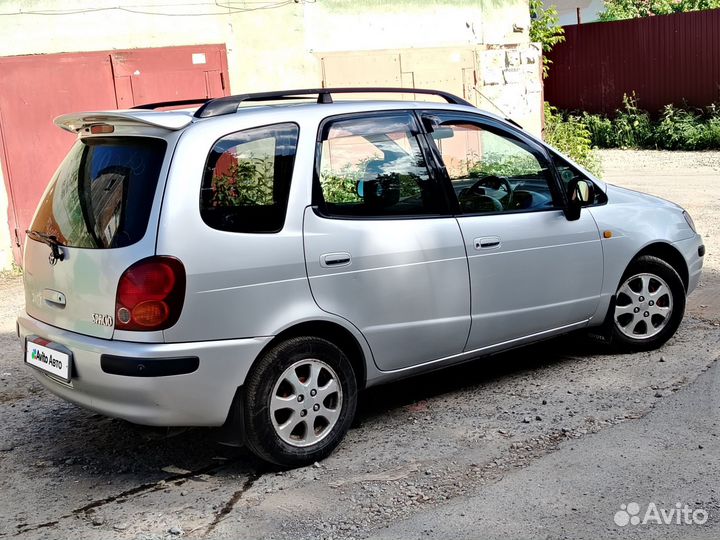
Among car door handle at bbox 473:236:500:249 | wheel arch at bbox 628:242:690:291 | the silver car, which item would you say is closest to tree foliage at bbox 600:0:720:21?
wheel arch at bbox 628:242:690:291

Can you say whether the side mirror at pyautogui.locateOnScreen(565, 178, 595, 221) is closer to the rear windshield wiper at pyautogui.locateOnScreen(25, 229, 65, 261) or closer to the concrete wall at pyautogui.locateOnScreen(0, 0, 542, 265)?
the rear windshield wiper at pyautogui.locateOnScreen(25, 229, 65, 261)

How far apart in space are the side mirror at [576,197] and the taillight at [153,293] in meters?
2.51

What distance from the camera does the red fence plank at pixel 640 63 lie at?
19.8 m

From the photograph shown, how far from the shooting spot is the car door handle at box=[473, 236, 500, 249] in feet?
16.5

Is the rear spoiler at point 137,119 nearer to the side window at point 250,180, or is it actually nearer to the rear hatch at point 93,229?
the rear hatch at point 93,229

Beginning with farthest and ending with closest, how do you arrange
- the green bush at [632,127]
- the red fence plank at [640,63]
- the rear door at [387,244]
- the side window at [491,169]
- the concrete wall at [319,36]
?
the green bush at [632,127] → the red fence plank at [640,63] → the concrete wall at [319,36] → the side window at [491,169] → the rear door at [387,244]

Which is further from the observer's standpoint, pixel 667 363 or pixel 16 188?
pixel 16 188

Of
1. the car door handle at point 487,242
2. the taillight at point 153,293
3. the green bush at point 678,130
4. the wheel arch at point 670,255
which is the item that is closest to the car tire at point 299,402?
the taillight at point 153,293

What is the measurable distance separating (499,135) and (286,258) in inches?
70.5

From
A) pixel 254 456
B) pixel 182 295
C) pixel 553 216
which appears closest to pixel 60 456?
pixel 254 456

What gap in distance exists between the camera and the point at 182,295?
4.02 m

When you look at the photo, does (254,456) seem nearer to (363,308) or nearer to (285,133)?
(363,308)

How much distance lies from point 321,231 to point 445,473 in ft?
4.19

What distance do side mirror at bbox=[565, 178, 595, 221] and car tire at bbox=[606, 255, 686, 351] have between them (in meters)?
0.57
